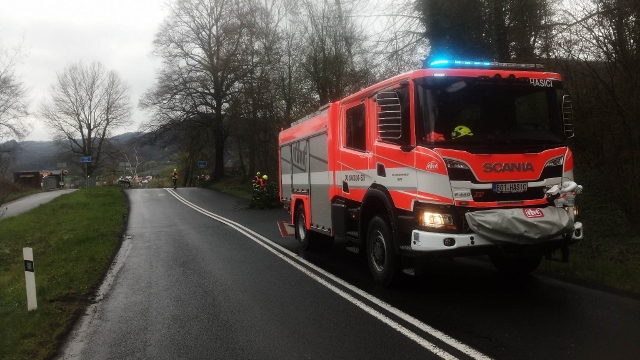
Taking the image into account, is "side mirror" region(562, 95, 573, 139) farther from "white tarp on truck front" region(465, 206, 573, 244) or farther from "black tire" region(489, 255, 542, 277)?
"black tire" region(489, 255, 542, 277)

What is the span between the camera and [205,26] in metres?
44.2

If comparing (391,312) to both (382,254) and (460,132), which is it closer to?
(382,254)

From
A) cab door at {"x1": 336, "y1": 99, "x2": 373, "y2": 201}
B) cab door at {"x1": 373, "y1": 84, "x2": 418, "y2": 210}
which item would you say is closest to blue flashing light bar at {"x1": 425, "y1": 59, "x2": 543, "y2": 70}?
cab door at {"x1": 373, "y1": 84, "x2": 418, "y2": 210}

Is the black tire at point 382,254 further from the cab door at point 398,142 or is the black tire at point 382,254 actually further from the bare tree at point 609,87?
the bare tree at point 609,87

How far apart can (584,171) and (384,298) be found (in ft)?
21.0

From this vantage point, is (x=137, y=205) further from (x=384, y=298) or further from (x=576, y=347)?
(x=576, y=347)

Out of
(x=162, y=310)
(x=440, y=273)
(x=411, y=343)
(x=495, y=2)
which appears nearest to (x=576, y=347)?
(x=411, y=343)

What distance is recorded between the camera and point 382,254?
24.6 ft

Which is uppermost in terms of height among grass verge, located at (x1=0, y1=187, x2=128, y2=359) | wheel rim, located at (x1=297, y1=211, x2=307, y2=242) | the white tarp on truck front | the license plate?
the license plate

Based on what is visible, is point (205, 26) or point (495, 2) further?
point (205, 26)

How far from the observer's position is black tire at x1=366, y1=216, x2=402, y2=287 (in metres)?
7.09

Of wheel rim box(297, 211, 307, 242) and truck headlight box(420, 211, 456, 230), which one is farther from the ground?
truck headlight box(420, 211, 456, 230)

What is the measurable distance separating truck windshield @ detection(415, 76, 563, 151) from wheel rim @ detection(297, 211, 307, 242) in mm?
5312

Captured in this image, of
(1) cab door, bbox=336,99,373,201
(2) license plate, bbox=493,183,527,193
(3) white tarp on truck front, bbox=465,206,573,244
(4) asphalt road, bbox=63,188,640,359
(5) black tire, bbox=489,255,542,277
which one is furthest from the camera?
(1) cab door, bbox=336,99,373,201
